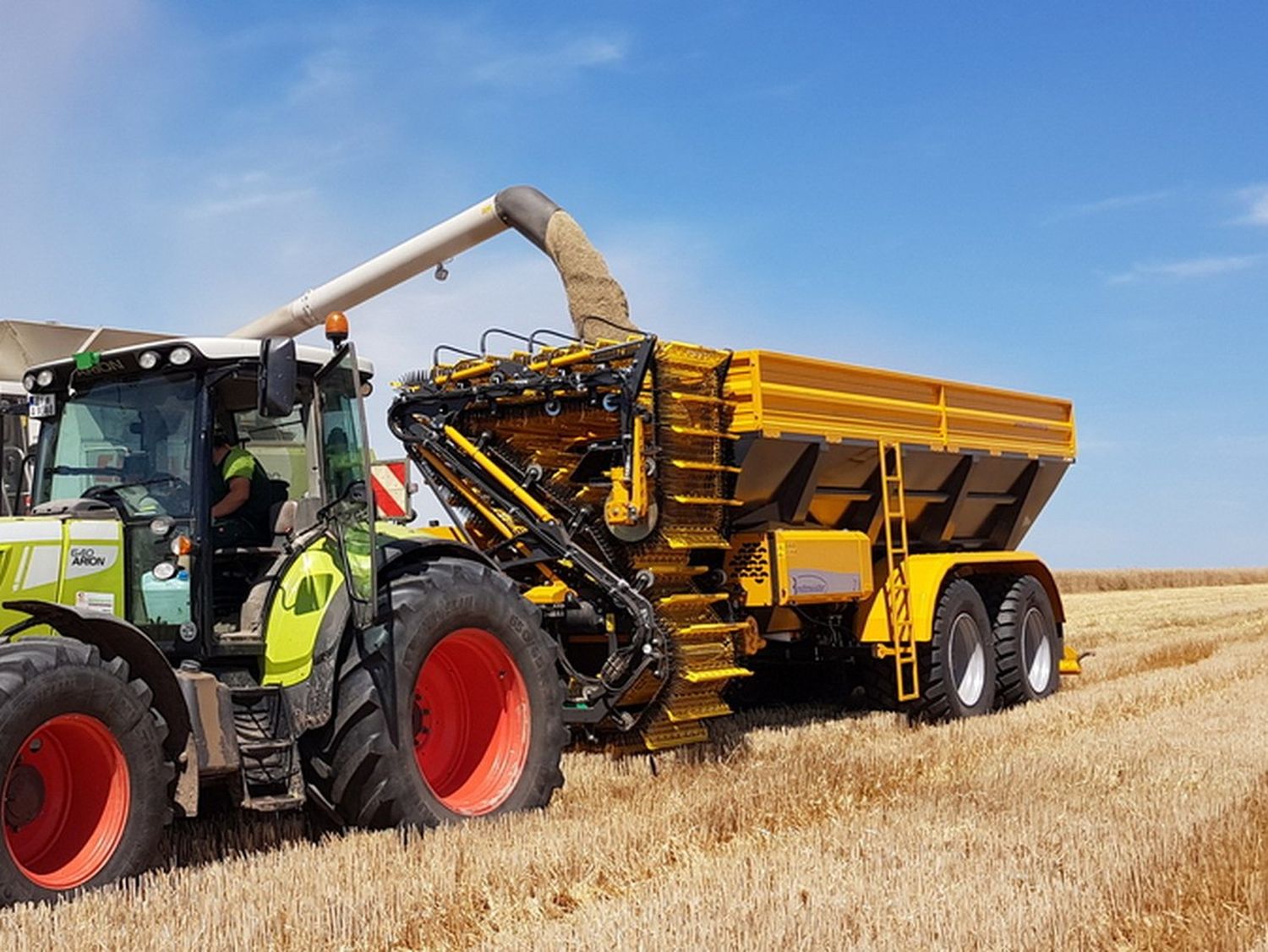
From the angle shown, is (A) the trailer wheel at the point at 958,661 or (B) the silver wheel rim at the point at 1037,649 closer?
(A) the trailer wheel at the point at 958,661

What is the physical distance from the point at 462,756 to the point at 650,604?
1.72 meters

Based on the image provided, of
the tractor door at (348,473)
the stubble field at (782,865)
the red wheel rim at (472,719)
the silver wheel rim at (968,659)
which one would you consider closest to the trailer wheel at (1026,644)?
the silver wheel rim at (968,659)

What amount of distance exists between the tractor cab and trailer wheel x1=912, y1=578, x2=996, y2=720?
509 cm

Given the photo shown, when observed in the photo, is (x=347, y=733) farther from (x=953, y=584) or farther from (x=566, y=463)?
(x=953, y=584)

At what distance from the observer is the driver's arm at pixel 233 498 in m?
5.61

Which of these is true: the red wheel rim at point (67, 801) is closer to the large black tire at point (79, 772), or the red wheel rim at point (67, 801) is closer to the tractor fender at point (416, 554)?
the large black tire at point (79, 772)

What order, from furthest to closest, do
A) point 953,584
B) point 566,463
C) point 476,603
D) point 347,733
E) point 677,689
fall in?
point 953,584
point 566,463
point 677,689
point 476,603
point 347,733

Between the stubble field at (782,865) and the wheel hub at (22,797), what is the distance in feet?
1.29

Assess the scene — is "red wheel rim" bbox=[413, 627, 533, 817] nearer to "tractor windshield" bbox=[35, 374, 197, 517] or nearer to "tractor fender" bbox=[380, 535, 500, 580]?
"tractor fender" bbox=[380, 535, 500, 580]

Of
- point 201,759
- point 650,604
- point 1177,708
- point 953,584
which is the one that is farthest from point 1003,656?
point 201,759

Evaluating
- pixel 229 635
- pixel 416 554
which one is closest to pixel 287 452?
pixel 416 554

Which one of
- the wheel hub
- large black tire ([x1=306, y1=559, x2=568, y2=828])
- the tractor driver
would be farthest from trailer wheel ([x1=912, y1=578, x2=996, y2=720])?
the wheel hub

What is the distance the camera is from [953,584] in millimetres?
10008

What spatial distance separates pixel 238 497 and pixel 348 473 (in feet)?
1.58
